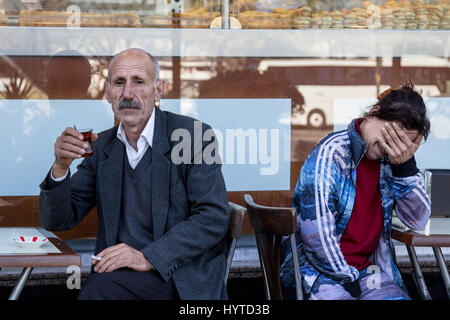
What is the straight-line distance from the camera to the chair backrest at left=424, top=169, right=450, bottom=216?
3938 millimetres

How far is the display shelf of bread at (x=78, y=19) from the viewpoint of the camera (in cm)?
458

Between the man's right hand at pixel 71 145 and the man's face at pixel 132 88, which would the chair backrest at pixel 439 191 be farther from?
the man's right hand at pixel 71 145

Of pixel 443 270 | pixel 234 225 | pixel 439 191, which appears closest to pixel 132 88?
pixel 234 225

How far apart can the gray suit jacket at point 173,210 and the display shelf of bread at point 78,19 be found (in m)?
1.75

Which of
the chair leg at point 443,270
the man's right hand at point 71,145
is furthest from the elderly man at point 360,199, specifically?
the man's right hand at point 71,145

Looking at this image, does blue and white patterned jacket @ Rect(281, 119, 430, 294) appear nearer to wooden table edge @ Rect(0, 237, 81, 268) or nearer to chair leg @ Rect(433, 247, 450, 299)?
chair leg @ Rect(433, 247, 450, 299)

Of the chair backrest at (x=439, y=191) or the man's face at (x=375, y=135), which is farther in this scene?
the chair backrest at (x=439, y=191)

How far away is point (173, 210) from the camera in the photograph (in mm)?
2977

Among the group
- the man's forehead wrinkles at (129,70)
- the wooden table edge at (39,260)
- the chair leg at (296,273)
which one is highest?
the man's forehead wrinkles at (129,70)

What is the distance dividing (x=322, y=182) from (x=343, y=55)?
6.41 feet

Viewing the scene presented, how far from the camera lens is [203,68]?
15.4 feet

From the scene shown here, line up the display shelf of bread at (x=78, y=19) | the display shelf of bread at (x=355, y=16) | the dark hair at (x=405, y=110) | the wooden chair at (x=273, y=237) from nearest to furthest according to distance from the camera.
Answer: the wooden chair at (x=273, y=237), the dark hair at (x=405, y=110), the display shelf of bread at (x=78, y=19), the display shelf of bread at (x=355, y=16)

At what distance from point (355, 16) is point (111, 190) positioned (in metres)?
2.66
